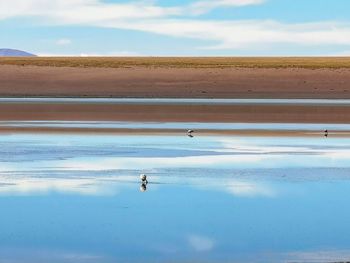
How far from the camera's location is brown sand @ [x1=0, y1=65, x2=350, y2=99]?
2414 inches

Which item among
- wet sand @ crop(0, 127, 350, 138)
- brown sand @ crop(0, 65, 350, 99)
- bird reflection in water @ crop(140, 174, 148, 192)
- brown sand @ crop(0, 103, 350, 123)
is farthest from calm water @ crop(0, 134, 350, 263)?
brown sand @ crop(0, 65, 350, 99)

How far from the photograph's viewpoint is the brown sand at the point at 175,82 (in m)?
61.3

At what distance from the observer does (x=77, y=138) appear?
28.4m

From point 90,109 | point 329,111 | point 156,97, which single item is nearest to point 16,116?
point 90,109

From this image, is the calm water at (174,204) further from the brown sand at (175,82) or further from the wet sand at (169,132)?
the brown sand at (175,82)

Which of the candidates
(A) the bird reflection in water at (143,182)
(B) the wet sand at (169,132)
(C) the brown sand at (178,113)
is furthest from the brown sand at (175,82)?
(A) the bird reflection in water at (143,182)

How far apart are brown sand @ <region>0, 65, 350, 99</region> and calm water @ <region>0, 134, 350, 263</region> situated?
118 feet

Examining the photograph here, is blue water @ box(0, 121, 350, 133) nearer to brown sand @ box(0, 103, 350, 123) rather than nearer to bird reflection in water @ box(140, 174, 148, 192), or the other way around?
brown sand @ box(0, 103, 350, 123)

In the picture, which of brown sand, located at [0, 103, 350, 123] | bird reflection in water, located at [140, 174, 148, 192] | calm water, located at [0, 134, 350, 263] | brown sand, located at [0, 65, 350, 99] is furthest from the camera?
brown sand, located at [0, 65, 350, 99]

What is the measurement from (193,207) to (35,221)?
2.78m

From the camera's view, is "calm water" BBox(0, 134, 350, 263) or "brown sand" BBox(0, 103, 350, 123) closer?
"calm water" BBox(0, 134, 350, 263)

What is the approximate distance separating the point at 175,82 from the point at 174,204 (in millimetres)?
51798

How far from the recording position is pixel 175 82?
67.1 metres

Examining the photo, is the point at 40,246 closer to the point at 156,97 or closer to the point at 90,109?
the point at 90,109
